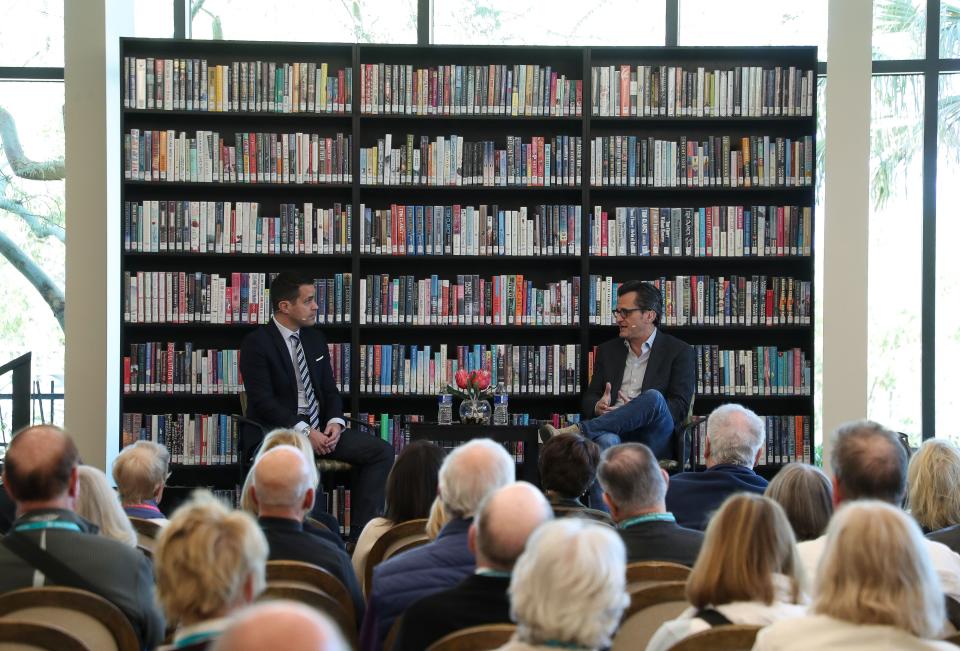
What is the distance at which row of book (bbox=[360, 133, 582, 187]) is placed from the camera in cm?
702

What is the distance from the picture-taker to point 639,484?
3342mm

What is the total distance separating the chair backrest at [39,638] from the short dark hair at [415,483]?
69.5 inches

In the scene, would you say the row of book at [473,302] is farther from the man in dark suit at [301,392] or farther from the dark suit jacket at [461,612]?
the dark suit jacket at [461,612]

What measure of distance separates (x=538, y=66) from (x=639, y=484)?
4.40 meters

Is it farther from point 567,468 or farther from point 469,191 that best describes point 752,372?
point 567,468

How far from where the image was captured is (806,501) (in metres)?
3.36

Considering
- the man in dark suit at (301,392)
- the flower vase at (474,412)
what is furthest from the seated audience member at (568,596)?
the flower vase at (474,412)

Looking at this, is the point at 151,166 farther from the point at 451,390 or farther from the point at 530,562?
the point at 530,562

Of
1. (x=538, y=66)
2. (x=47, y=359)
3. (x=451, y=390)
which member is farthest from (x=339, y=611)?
(x=47, y=359)

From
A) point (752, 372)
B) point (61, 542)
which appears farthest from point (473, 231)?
point (61, 542)

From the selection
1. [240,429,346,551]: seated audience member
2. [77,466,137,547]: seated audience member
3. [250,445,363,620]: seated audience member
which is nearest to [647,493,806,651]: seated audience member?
[250,445,363,620]: seated audience member

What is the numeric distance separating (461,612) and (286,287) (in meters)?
4.33

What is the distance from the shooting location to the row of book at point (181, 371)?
7004 mm

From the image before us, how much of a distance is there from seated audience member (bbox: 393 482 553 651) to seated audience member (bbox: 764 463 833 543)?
113 centimetres
